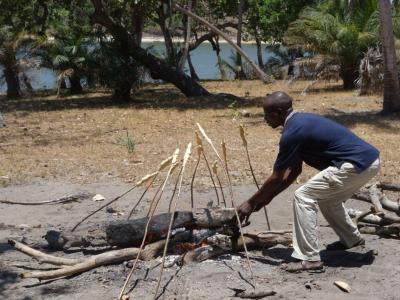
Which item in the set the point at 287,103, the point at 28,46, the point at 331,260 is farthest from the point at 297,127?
the point at 28,46

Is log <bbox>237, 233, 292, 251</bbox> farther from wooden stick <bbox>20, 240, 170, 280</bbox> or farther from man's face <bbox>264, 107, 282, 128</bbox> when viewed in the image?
man's face <bbox>264, 107, 282, 128</bbox>

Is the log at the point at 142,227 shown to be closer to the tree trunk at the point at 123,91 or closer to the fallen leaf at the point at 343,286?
the fallen leaf at the point at 343,286

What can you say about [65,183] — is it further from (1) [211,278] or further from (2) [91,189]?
(1) [211,278]

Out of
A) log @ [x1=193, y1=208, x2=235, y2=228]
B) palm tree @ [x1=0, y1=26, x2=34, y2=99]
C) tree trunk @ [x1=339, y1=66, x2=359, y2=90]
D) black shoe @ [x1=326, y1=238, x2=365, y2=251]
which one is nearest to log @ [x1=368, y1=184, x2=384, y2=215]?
black shoe @ [x1=326, y1=238, x2=365, y2=251]

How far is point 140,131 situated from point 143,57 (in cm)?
515

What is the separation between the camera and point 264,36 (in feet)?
93.8

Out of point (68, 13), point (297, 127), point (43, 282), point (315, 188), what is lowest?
point (43, 282)

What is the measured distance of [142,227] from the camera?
5434 mm

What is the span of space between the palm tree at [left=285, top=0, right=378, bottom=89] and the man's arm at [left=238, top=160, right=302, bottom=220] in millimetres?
13115

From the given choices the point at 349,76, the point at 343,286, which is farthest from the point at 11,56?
the point at 343,286

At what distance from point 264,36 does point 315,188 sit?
24.1m

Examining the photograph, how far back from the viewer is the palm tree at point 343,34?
17.7m

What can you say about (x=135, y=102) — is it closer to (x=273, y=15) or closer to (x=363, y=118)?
(x=363, y=118)

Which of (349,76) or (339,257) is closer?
(339,257)
